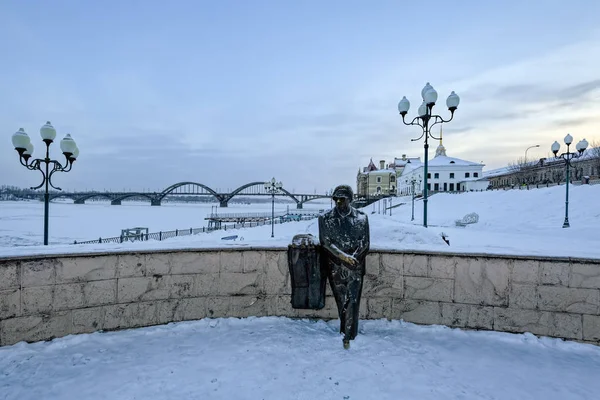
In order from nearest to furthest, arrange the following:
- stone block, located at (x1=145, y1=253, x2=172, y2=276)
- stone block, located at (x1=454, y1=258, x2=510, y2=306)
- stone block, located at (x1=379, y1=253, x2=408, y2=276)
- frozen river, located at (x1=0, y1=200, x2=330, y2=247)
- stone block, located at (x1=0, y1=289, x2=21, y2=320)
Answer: stone block, located at (x1=0, y1=289, x2=21, y2=320), stone block, located at (x1=454, y1=258, x2=510, y2=306), stone block, located at (x1=145, y1=253, x2=172, y2=276), stone block, located at (x1=379, y1=253, x2=408, y2=276), frozen river, located at (x1=0, y1=200, x2=330, y2=247)

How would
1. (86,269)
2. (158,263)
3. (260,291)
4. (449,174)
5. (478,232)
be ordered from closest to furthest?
1. (86,269)
2. (158,263)
3. (260,291)
4. (478,232)
5. (449,174)

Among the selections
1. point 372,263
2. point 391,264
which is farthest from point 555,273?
point 372,263

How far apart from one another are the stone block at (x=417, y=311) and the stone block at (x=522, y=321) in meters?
0.61

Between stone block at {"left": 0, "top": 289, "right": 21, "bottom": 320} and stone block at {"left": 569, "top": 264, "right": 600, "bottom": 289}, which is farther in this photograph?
stone block at {"left": 569, "top": 264, "right": 600, "bottom": 289}

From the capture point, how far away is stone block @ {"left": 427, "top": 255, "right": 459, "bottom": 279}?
360cm

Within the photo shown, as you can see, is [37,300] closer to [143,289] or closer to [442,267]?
[143,289]

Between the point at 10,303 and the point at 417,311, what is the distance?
4.22m

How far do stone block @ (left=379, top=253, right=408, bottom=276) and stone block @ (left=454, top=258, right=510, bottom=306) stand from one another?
24.4 inches

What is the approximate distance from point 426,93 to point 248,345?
32.0ft

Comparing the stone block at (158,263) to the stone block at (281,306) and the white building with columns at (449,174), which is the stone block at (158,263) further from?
the white building with columns at (449,174)

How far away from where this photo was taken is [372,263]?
12.3ft

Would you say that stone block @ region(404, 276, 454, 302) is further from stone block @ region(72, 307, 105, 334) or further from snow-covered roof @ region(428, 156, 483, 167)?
snow-covered roof @ region(428, 156, 483, 167)

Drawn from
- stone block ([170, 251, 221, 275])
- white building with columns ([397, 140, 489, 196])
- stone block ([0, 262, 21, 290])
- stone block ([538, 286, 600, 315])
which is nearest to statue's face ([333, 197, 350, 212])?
stone block ([170, 251, 221, 275])

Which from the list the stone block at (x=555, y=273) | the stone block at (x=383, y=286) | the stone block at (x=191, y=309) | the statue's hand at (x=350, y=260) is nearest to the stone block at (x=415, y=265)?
the stone block at (x=383, y=286)
